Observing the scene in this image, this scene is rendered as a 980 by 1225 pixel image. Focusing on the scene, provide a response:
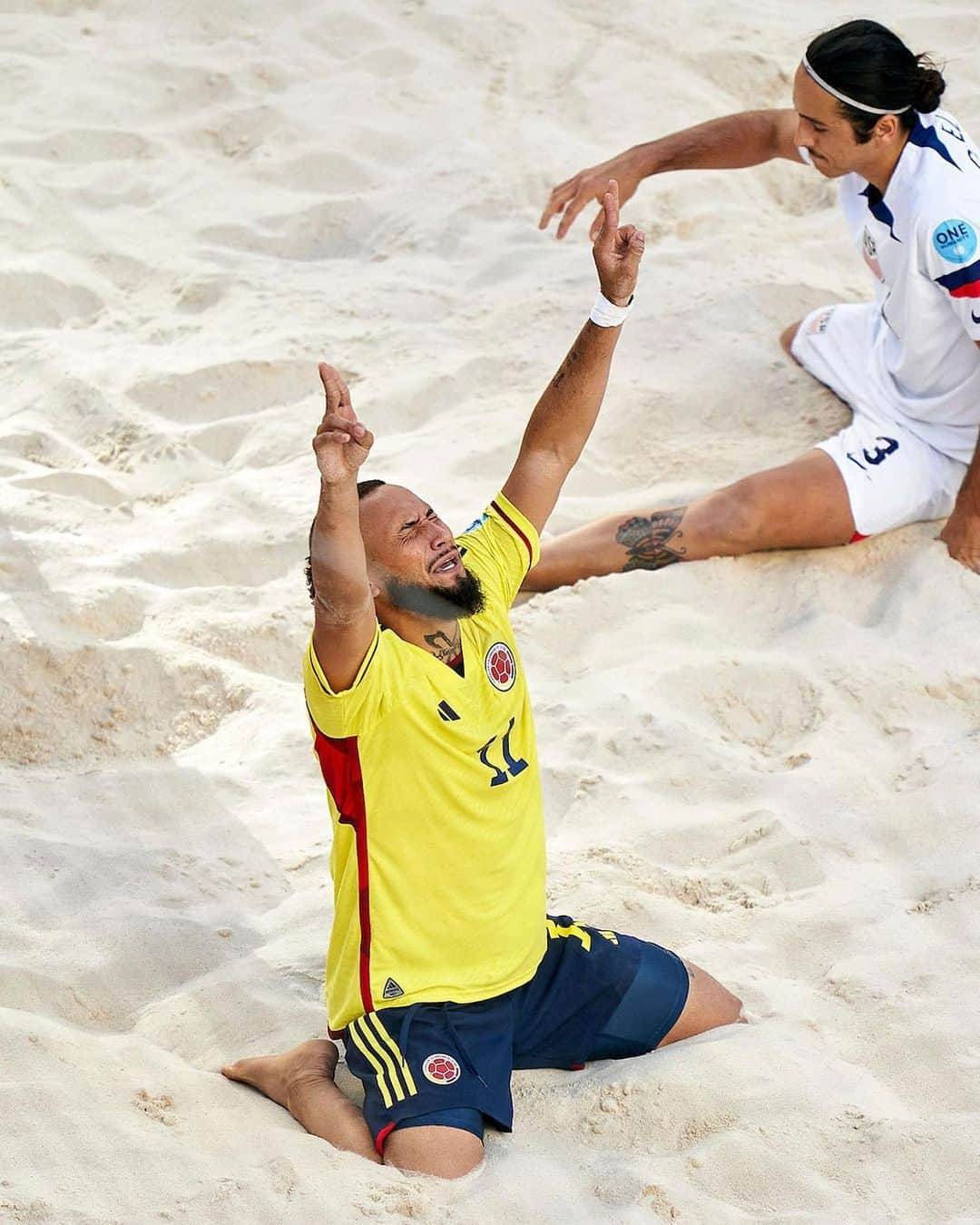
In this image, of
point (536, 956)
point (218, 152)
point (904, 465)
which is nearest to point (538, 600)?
point (904, 465)

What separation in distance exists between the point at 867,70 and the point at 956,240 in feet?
1.50

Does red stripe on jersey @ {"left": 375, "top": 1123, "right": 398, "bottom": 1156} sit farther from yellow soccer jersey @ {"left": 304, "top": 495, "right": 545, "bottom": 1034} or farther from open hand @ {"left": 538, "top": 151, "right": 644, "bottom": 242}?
open hand @ {"left": 538, "top": 151, "right": 644, "bottom": 242}

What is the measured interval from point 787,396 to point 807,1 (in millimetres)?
2846

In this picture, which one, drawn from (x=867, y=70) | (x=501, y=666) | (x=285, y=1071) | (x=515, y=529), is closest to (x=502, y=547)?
(x=515, y=529)

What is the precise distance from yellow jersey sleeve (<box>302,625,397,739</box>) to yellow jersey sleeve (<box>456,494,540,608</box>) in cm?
41

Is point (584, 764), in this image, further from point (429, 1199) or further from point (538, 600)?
point (429, 1199)

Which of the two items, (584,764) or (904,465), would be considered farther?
(904,465)

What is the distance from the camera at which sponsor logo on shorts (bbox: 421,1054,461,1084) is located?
2.30 meters

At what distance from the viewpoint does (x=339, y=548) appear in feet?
6.81

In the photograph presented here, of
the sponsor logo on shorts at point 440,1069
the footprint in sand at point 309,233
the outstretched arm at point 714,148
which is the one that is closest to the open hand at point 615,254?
the sponsor logo on shorts at point 440,1069

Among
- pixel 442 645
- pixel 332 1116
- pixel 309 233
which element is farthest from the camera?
pixel 309 233

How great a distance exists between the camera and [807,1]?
6.48 metres

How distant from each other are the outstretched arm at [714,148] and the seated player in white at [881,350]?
0.05 feet

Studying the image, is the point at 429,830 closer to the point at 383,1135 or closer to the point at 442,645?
the point at 442,645
